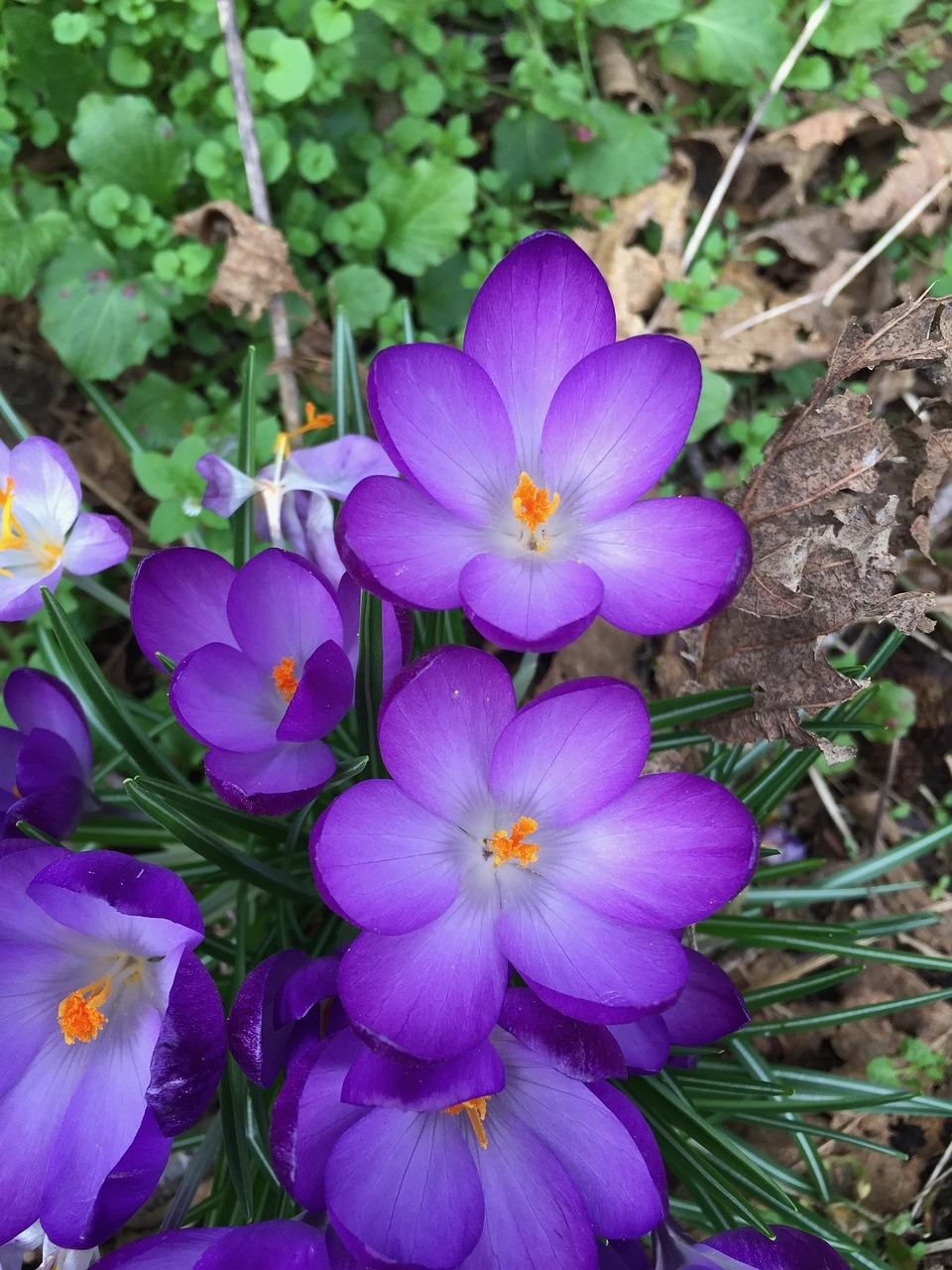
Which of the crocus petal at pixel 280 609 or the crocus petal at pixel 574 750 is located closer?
the crocus petal at pixel 574 750

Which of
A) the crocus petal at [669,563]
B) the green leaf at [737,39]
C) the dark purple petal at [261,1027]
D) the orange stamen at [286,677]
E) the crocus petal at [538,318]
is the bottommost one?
the dark purple petal at [261,1027]

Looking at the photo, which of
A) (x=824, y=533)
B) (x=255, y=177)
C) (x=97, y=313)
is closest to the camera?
(x=824, y=533)

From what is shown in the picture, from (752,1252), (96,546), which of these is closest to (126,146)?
(96,546)

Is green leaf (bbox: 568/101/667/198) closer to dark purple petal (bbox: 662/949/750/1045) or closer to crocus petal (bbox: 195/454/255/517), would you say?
crocus petal (bbox: 195/454/255/517)

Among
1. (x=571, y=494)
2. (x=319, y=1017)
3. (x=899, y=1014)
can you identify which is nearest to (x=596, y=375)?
(x=571, y=494)

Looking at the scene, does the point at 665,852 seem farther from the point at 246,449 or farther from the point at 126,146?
the point at 126,146

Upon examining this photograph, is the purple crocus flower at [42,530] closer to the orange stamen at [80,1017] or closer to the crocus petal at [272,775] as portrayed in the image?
the crocus petal at [272,775]

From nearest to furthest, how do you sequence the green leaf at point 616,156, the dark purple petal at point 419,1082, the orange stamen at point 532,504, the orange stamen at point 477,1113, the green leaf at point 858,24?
the dark purple petal at point 419,1082 < the orange stamen at point 477,1113 < the orange stamen at point 532,504 < the green leaf at point 616,156 < the green leaf at point 858,24

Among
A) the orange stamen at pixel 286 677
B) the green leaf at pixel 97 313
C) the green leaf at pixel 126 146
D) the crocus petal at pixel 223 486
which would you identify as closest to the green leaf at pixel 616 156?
the green leaf at pixel 126 146
